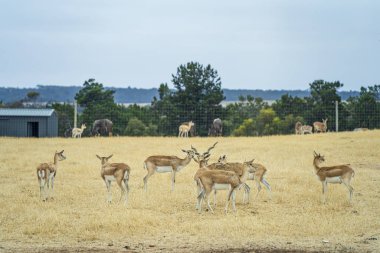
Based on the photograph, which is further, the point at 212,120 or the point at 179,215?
the point at 212,120

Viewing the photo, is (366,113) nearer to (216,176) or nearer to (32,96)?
(216,176)

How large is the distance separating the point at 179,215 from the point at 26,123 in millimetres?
32742

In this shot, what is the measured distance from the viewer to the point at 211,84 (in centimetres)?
6300

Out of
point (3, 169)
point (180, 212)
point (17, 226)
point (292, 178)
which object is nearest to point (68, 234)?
point (17, 226)

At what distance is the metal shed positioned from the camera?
4675 cm


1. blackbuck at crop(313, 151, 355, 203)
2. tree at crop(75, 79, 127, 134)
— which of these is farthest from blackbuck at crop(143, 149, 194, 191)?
tree at crop(75, 79, 127, 134)

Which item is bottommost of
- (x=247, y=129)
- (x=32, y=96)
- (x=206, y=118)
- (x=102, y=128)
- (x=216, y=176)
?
(x=216, y=176)

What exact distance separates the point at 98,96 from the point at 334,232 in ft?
201

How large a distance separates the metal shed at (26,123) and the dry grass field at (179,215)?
61.4 ft

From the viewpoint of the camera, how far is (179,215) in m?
16.4

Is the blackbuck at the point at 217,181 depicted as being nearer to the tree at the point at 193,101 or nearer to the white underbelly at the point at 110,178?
the white underbelly at the point at 110,178

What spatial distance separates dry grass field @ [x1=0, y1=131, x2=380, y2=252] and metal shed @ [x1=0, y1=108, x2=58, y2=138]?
18727mm

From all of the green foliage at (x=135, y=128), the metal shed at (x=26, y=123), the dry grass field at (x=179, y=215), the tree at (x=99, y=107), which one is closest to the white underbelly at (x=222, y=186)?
the dry grass field at (x=179, y=215)

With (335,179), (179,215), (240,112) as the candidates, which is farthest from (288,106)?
(179,215)
